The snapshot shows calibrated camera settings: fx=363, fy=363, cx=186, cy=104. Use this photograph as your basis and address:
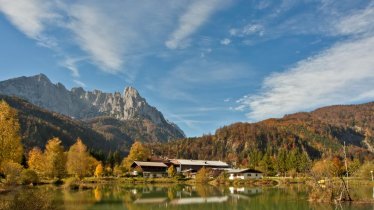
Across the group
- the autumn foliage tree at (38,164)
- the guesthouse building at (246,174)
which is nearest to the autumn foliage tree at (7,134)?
the autumn foliage tree at (38,164)

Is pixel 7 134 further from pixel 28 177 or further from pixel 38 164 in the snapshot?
pixel 38 164

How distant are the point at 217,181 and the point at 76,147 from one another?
126 ft

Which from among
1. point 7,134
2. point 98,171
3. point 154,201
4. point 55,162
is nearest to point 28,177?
point 55,162

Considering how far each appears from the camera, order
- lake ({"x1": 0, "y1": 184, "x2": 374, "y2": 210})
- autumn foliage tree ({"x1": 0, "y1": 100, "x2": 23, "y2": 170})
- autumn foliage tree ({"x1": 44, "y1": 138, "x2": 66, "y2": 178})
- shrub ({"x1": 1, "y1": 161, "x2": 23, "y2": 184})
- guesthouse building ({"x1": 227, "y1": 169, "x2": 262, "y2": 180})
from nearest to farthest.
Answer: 1. lake ({"x1": 0, "y1": 184, "x2": 374, "y2": 210})
2. autumn foliage tree ({"x1": 0, "y1": 100, "x2": 23, "y2": 170})
3. shrub ({"x1": 1, "y1": 161, "x2": 23, "y2": 184})
4. autumn foliage tree ({"x1": 44, "y1": 138, "x2": 66, "y2": 178})
5. guesthouse building ({"x1": 227, "y1": 169, "x2": 262, "y2": 180})

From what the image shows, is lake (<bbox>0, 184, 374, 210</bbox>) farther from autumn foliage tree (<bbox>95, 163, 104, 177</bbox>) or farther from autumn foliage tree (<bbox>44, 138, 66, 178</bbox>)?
autumn foliage tree (<bbox>95, 163, 104, 177</bbox>)

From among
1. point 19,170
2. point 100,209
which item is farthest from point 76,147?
point 100,209

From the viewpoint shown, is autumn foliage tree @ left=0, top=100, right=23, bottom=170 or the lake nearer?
the lake

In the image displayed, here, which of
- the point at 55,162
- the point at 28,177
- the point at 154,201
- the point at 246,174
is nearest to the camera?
the point at 154,201

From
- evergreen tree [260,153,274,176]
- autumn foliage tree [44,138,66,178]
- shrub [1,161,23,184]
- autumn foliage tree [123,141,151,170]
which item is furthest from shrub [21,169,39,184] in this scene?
evergreen tree [260,153,274,176]

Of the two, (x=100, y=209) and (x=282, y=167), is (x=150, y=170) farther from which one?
(x=100, y=209)

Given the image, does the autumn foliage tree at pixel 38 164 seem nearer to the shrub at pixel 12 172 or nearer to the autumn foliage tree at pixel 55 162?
the autumn foliage tree at pixel 55 162

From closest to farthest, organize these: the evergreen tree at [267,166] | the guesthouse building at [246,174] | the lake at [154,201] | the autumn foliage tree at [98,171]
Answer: the lake at [154,201]
the autumn foliage tree at [98,171]
the guesthouse building at [246,174]
the evergreen tree at [267,166]

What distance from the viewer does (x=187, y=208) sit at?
3450 cm

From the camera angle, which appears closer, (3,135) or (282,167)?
(3,135)
